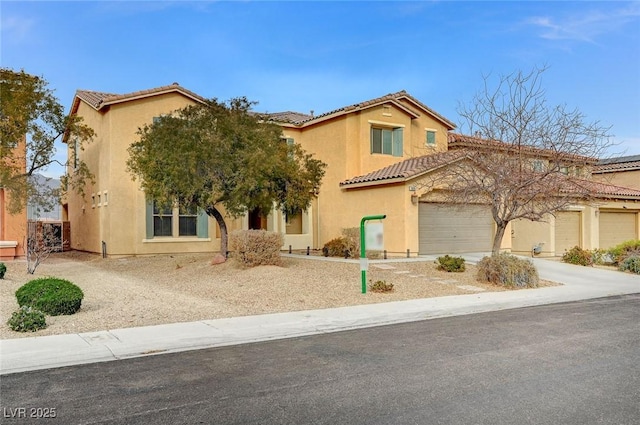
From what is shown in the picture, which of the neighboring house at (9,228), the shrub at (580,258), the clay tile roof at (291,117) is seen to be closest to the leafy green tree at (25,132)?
the neighboring house at (9,228)

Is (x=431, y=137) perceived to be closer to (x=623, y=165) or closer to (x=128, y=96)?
(x=623, y=165)

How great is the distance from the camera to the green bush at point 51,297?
9562 mm

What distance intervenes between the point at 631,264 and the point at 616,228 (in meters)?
8.24

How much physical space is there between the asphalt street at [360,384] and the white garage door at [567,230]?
55.6ft

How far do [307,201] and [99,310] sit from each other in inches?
340

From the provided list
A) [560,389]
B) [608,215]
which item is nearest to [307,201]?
[560,389]

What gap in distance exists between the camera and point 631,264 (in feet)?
63.9

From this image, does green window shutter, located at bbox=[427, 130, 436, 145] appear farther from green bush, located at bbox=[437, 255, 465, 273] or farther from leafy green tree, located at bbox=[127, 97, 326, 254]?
leafy green tree, located at bbox=[127, 97, 326, 254]

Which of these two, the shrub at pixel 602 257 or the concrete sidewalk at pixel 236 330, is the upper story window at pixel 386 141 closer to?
the shrub at pixel 602 257

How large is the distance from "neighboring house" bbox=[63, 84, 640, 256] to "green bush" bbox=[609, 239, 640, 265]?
317 centimetres

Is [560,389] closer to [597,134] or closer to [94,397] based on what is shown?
[94,397]

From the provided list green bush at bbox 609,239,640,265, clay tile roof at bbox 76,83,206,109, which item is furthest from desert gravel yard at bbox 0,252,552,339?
green bush at bbox 609,239,640,265

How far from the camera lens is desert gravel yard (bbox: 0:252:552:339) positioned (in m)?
9.96

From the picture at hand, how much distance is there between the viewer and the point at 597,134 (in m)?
15.5
